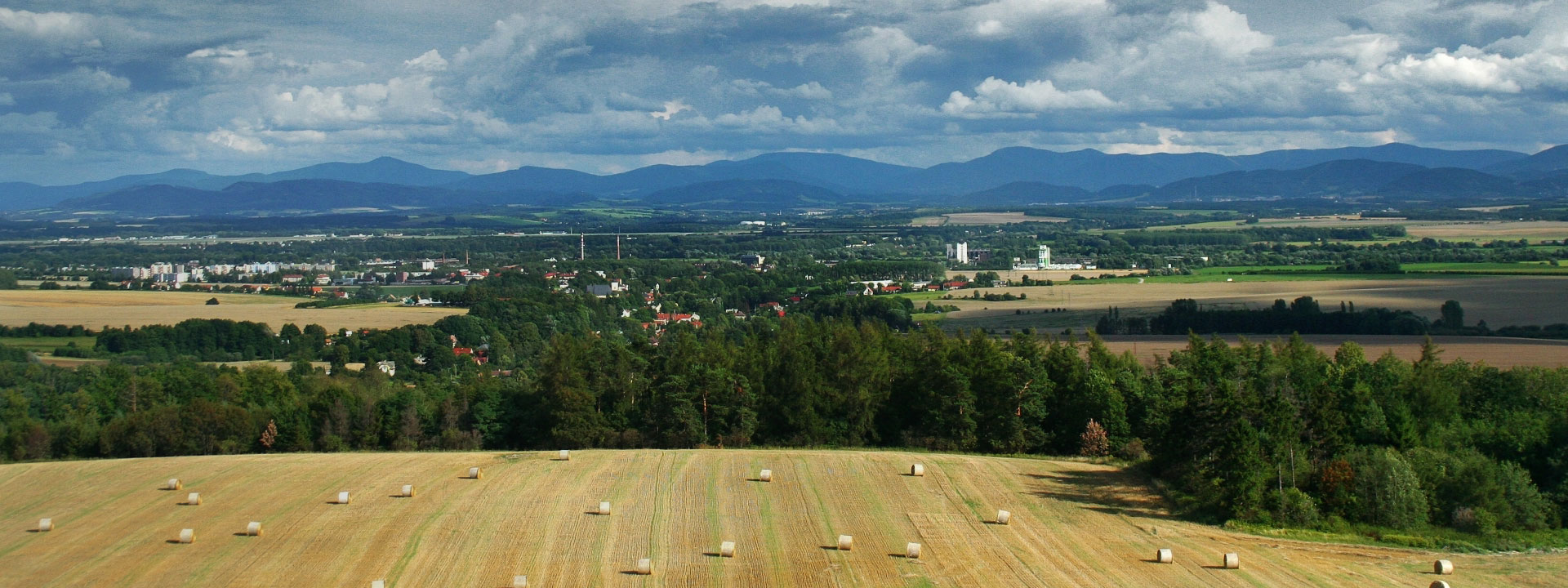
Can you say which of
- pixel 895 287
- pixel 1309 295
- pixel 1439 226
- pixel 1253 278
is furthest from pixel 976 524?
pixel 1439 226

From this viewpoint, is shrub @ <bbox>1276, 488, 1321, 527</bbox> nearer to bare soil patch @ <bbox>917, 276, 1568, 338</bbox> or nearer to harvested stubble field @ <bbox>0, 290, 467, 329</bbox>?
bare soil patch @ <bbox>917, 276, 1568, 338</bbox>

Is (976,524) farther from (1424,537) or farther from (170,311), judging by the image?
(170,311)

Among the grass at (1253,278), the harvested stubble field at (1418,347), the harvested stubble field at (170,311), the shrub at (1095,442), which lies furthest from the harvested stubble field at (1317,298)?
Answer: the harvested stubble field at (170,311)

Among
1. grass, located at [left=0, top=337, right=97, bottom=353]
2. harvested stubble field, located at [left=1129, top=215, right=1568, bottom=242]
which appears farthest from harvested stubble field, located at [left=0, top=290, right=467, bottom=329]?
harvested stubble field, located at [left=1129, top=215, right=1568, bottom=242]

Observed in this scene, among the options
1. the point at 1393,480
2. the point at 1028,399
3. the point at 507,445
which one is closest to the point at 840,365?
the point at 1028,399

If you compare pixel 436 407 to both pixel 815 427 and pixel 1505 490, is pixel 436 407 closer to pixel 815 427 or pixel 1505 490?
pixel 815 427
